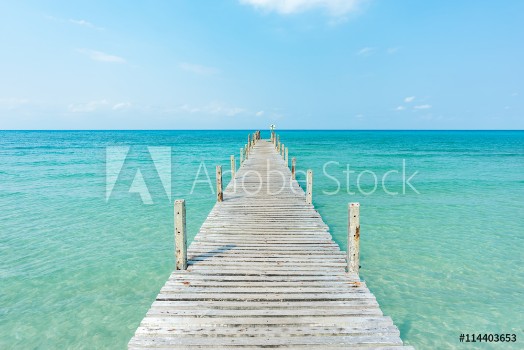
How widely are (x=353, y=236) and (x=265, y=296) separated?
2.07 m

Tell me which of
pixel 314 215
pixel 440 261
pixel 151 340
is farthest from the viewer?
pixel 314 215

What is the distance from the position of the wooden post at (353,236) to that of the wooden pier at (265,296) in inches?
0.8

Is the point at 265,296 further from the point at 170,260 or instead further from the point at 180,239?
the point at 170,260

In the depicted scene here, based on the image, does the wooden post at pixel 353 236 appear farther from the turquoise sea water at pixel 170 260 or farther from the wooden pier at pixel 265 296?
the turquoise sea water at pixel 170 260

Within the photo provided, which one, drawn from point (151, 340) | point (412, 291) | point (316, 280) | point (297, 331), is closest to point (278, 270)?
point (316, 280)

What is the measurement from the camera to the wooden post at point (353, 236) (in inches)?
229

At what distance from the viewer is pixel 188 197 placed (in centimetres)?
1766

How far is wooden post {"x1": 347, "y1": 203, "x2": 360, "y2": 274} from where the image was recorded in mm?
5816

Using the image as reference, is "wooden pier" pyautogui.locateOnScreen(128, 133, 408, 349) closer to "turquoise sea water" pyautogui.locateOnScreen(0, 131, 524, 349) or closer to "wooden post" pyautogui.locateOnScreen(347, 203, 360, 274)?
"wooden post" pyautogui.locateOnScreen(347, 203, 360, 274)

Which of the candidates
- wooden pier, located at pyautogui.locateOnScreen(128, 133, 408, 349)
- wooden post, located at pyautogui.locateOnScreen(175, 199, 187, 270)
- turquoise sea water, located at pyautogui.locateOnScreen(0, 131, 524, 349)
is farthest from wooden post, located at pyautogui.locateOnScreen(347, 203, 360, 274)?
wooden post, located at pyautogui.locateOnScreen(175, 199, 187, 270)

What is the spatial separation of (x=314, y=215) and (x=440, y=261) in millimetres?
3986

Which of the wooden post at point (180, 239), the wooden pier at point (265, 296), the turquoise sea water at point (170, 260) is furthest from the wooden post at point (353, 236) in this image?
the wooden post at point (180, 239)

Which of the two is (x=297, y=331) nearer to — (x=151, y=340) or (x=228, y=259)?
(x=151, y=340)

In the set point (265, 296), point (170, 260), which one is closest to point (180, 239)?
point (265, 296)
